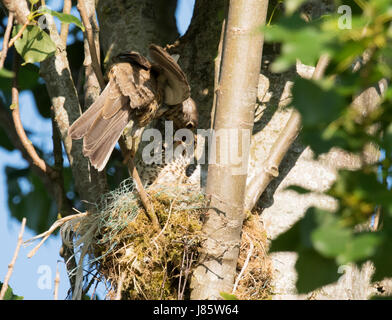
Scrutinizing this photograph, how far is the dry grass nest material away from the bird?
1.13ft

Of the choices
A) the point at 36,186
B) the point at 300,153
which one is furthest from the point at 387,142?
the point at 36,186

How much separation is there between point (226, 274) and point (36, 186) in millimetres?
2167

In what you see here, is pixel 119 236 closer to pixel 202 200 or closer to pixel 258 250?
pixel 202 200

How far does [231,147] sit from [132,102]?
68cm

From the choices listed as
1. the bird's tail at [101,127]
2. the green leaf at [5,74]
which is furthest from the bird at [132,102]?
the green leaf at [5,74]

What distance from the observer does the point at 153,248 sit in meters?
2.58

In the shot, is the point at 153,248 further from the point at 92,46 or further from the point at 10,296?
the point at 92,46

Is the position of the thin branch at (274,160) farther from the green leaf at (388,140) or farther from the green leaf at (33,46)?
the green leaf at (388,140)

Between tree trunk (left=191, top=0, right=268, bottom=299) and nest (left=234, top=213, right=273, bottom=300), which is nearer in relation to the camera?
tree trunk (left=191, top=0, right=268, bottom=299)

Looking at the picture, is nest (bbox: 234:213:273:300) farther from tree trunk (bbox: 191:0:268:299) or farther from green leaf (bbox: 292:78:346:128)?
green leaf (bbox: 292:78:346:128)

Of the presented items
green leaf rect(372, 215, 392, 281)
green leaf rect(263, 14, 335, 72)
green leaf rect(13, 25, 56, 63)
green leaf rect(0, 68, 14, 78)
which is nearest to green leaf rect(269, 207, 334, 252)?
green leaf rect(372, 215, 392, 281)

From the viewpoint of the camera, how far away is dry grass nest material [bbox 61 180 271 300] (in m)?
2.54

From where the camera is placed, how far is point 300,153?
112 inches

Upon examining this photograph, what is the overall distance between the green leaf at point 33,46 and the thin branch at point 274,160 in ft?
3.92
